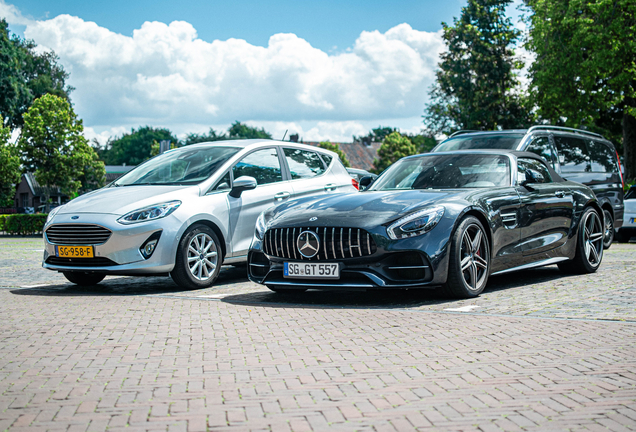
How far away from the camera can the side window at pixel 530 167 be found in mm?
7961

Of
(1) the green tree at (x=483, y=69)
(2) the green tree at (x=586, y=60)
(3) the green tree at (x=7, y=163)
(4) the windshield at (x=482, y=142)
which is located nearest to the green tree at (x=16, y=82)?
(3) the green tree at (x=7, y=163)

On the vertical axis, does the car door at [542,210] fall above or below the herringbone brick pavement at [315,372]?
above

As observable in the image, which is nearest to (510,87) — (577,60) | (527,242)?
(577,60)

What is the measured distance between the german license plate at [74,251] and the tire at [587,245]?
5.62 m

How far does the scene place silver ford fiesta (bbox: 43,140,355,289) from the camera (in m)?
7.63

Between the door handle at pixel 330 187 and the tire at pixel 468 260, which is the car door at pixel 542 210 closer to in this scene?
the tire at pixel 468 260

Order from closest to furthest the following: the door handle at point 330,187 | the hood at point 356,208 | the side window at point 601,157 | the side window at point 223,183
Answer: the hood at point 356,208 → the side window at point 223,183 → the door handle at point 330,187 → the side window at point 601,157

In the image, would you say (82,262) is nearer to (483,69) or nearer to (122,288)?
(122,288)

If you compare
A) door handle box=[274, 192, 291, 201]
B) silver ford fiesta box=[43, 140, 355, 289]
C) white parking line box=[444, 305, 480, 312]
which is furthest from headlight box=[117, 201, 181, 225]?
white parking line box=[444, 305, 480, 312]

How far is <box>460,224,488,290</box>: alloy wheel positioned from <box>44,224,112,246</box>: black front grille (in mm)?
3772

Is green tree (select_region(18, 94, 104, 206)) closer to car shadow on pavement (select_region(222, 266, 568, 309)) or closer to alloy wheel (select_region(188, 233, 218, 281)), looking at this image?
alloy wheel (select_region(188, 233, 218, 281))

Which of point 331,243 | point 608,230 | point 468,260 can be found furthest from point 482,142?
point 331,243

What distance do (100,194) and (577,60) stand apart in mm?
25162

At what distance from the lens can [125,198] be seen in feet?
26.3
